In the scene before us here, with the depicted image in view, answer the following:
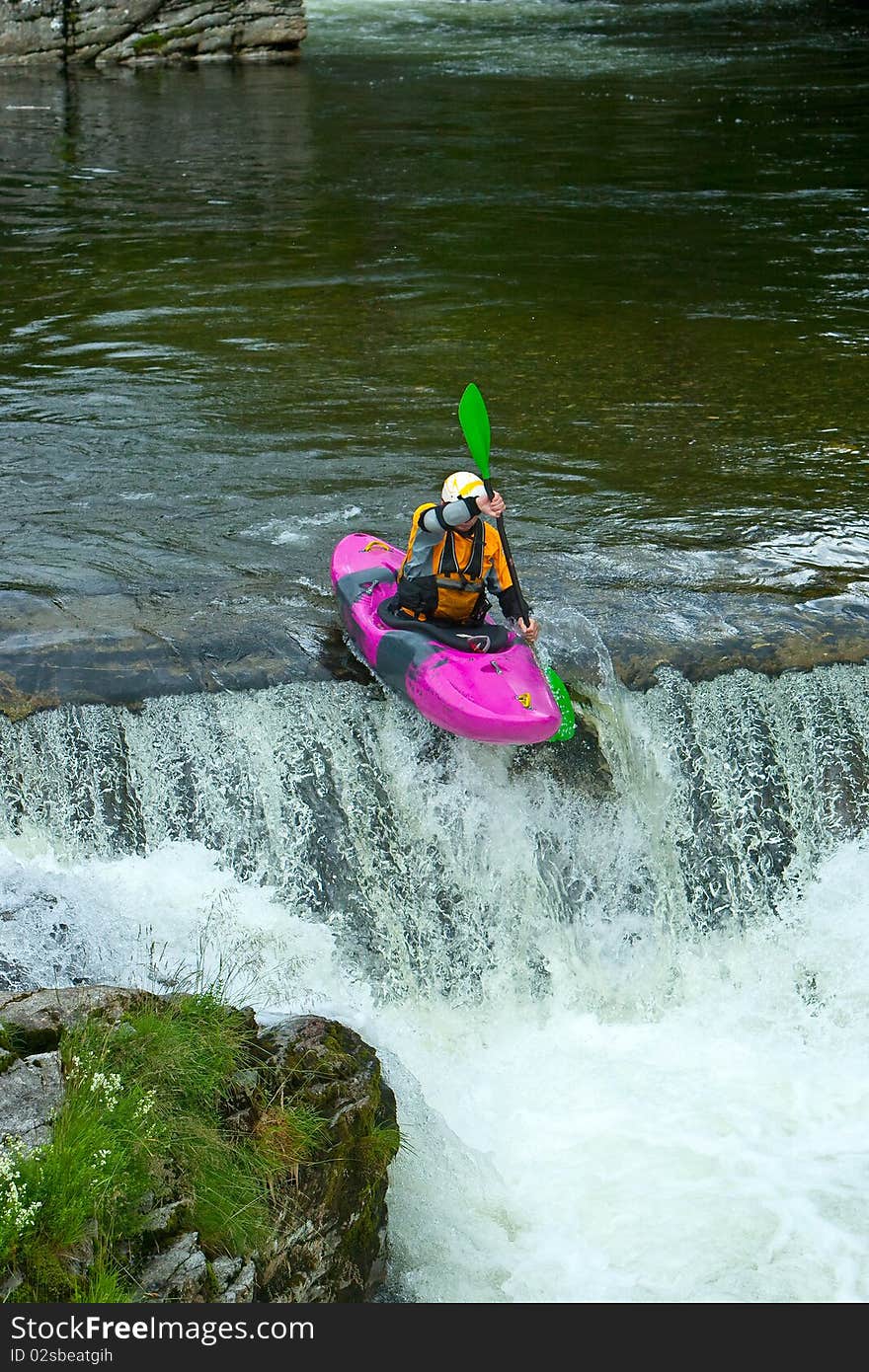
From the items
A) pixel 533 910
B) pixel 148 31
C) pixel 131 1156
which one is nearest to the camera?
pixel 131 1156

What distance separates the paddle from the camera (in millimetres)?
6453

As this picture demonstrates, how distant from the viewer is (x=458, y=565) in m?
6.54

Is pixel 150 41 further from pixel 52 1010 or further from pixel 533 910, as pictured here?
pixel 52 1010

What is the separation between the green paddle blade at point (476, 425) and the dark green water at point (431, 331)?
88 centimetres

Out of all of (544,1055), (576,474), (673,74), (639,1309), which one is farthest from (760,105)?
(639,1309)

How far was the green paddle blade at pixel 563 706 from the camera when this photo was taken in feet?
21.2

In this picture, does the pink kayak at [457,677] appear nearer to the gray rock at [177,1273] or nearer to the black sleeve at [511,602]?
the black sleeve at [511,602]

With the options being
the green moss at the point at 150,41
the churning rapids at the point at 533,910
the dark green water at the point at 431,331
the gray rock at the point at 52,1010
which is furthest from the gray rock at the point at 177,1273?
the green moss at the point at 150,41

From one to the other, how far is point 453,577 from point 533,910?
155 centimetres

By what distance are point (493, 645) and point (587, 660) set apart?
1.81 feet

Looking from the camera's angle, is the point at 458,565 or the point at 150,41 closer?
the point at 458,565

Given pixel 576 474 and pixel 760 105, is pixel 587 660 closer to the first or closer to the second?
pixel 576 474

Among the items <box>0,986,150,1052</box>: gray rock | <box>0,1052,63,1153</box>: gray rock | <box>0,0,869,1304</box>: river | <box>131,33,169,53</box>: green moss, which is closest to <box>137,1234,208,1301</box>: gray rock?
<box>0,1052,63,1153</box>: gray rock

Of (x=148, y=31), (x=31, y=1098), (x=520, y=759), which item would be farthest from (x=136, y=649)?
(x=148, y=31)
